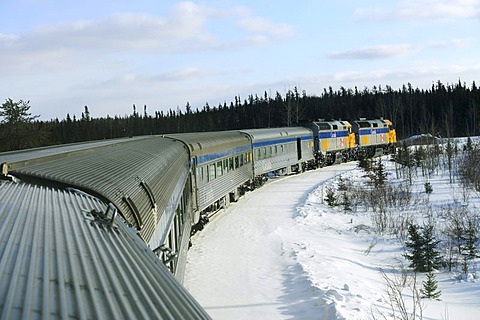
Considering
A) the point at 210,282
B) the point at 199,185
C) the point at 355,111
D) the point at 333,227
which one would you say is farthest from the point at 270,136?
the point at 355,111

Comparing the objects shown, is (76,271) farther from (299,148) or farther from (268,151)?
(299,148)

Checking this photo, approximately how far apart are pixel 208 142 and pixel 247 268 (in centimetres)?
626

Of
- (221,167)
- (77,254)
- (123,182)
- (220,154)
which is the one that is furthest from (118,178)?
(221,167)

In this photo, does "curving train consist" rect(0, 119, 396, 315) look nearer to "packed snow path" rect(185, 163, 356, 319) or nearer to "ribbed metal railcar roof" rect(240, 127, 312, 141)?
"ribbed metal railcar roof" rect(240, 127, 312, 141)

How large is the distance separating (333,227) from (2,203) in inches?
606

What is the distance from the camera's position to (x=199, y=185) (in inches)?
625

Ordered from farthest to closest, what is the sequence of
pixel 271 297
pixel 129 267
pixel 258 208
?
1. pixel 258 208
2. pixel 271 297
3. pixel 129 267

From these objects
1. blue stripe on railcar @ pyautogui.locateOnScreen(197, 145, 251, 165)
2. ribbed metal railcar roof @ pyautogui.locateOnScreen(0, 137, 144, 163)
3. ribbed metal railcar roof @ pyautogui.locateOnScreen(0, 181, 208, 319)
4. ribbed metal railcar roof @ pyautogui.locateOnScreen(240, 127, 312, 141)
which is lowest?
blue stripe on railcar @ pyautogui.locateOnScreen(197, 145, 251, 165)

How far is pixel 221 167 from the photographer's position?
63.5ft

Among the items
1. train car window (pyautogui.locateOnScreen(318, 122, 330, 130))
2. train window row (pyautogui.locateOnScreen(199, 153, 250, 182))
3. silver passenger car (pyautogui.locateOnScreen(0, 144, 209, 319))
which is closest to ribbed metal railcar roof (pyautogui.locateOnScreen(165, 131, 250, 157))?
train window row (pyautogui.locateOnScreen(199, 153, 250, 182))

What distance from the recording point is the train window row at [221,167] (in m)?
16.6

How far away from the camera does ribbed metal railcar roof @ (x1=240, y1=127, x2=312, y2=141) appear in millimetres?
27433

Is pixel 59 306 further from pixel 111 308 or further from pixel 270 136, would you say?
pixel 270 136

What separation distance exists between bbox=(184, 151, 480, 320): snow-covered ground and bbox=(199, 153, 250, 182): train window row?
5.49 ft
